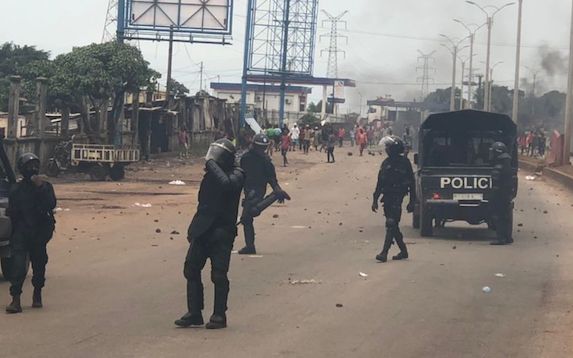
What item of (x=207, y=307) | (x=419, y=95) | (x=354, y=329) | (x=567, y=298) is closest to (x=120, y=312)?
(x=207, y=307)

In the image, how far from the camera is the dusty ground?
8297mm

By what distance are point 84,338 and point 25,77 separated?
28.2 meters

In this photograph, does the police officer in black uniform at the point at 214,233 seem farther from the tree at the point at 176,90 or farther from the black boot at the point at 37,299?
the tree at the point at 176,90

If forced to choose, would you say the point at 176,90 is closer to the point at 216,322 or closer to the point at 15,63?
the point at 15,63

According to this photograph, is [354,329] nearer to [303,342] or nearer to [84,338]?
[303,342]

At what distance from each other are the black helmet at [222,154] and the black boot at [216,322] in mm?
1310

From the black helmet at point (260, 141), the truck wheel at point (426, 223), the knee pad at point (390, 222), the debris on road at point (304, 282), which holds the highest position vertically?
the black helmet at point (260, 141)

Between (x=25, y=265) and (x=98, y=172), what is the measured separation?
21.5 metres

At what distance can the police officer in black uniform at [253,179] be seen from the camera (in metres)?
14.6

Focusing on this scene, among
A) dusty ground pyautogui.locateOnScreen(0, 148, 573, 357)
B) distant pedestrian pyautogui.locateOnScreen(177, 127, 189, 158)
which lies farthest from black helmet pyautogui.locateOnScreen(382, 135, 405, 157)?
distant pedestrian pyautogui.locateOnScreen(177, 127, 189, 158)

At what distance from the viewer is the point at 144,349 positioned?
7.91 metres

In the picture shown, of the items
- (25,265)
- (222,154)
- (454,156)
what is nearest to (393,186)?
(454,156)

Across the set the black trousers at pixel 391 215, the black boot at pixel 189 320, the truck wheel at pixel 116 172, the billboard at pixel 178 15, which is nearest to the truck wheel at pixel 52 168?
the truck wheel at pixel 116 172

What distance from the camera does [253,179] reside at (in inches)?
580
